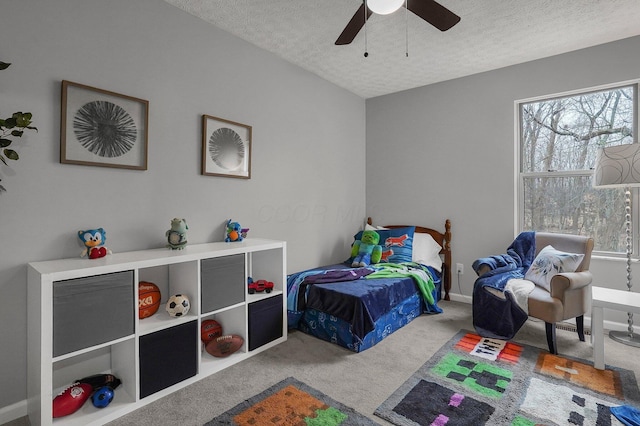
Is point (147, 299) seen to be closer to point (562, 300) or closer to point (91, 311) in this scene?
point (91, 311)

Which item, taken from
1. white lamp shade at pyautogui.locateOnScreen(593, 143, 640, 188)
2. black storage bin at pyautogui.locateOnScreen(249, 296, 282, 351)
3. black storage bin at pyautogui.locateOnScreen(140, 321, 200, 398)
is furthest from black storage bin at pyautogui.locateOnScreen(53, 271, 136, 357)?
white lamp shade at pyautogui.locateOnScreen(593, 143, 640, 188)

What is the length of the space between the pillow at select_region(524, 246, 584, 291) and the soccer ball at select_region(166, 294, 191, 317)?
8.91 feet

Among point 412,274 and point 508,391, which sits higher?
point 412,274

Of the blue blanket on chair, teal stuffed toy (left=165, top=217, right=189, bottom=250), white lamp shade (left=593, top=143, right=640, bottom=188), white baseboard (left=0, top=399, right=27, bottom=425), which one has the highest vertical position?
white lamp shade (left=593, top=143, right=640, bottom=188)

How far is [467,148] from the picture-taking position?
371 cm

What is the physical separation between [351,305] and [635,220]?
2606 mm

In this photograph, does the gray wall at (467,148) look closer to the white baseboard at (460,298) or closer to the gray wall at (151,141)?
the white baseboard at (460,298)

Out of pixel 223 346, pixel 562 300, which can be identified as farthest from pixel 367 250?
pixel 223 346

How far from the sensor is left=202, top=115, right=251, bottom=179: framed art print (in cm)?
263

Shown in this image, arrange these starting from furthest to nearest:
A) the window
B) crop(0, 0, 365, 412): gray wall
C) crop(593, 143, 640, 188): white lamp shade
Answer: the window, crop(593, 143, 640, 188): white lamp shade, crop(0, 0, 365, 412): gray wall

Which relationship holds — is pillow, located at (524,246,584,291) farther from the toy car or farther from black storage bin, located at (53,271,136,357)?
black storage bin, located at (53,271,136,357)

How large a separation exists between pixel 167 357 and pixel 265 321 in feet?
2.45

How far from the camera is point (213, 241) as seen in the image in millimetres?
2705

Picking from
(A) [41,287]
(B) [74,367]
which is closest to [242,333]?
(B) [74,367]
